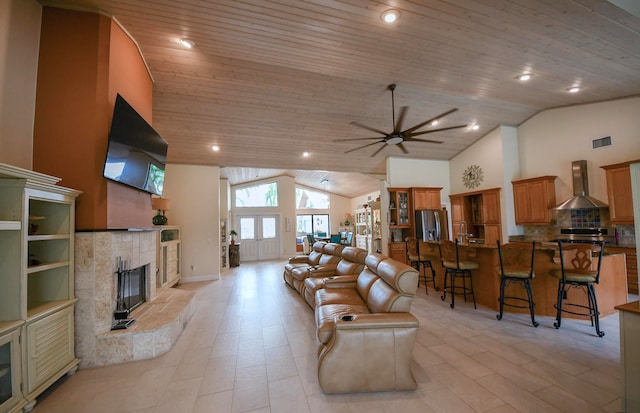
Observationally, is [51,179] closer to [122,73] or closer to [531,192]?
[122,73]

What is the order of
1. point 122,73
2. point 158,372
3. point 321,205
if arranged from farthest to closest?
point 321,205
point 122,73
point 158,372

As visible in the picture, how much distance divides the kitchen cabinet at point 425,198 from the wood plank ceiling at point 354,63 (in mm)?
1483

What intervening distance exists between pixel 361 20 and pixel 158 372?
4127 millimetres

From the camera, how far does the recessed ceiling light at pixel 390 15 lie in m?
2.53

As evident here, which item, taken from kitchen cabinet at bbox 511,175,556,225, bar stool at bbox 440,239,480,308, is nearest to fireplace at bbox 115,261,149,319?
bar stool at bbox 440,239,480,308

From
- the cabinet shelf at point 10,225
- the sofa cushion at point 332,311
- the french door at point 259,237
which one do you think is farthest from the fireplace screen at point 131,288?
the french door at point 259,237

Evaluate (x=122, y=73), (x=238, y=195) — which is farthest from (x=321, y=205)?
(x=122, y=73)

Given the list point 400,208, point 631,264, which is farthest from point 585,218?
point 400,208

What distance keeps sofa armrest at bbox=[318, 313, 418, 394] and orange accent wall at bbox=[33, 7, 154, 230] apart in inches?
103

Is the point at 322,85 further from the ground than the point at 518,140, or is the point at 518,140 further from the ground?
the point at 322,85

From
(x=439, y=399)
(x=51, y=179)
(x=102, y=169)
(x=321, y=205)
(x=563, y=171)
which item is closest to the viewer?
(x=439, y=399)

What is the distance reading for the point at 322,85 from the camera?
13.8 ft

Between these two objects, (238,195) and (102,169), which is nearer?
(102,169)

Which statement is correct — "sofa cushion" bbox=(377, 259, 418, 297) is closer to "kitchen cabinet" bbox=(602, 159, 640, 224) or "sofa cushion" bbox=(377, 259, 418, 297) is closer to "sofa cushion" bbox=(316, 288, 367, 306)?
"sofa cushion" bbox=(316, 288, 367, 306)
